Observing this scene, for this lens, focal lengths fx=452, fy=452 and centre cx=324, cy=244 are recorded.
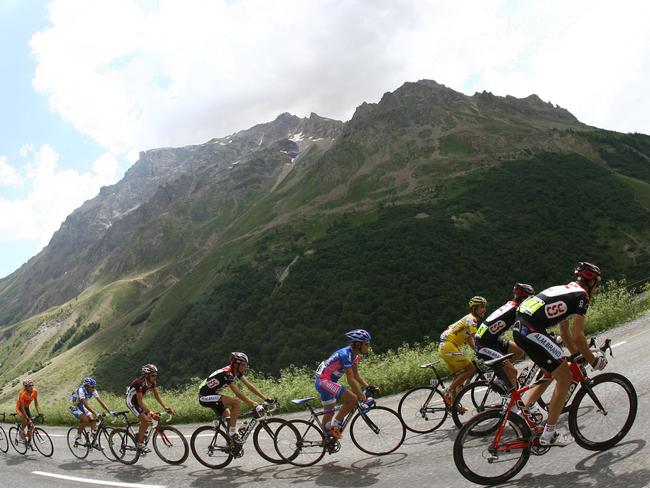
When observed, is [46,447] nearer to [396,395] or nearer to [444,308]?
[396,395]

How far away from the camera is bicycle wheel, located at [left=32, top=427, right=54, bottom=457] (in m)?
16.2

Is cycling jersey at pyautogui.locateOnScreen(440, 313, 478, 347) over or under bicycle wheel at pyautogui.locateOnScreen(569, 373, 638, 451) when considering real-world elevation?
over

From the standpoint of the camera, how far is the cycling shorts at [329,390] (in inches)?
369

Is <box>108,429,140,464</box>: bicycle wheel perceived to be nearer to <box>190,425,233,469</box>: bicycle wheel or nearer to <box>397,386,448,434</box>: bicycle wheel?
<box>190,425,233,469</box>: bicycle wheel

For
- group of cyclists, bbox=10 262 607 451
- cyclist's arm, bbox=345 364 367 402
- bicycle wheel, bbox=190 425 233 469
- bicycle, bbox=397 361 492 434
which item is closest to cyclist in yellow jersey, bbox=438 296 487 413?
group of cyclists, bbox=10 262 607 451

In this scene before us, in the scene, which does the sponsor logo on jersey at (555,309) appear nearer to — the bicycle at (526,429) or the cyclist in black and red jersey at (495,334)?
the bicycle at (526,429)

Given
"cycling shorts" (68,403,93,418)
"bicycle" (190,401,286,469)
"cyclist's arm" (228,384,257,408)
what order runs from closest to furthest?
"cyclist's arm" (228,384,257,408), "bicycle" (190,401,286,469), "cycling shorts" (68,403,93,418)

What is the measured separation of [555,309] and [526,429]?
1.81 metres

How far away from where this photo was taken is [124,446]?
13.0 m

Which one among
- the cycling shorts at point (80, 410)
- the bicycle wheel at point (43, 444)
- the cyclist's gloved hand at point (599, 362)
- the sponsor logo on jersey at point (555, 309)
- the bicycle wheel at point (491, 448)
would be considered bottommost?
the bicycle wheel at point (43, 444)

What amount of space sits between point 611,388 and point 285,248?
139795mm

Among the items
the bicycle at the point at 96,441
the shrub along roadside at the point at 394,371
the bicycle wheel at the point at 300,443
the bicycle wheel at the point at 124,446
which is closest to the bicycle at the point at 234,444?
the bicycle wheel at the point at 300,443

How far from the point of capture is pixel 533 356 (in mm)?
6934

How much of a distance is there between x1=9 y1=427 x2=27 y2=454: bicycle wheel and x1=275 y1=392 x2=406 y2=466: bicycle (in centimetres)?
1338
